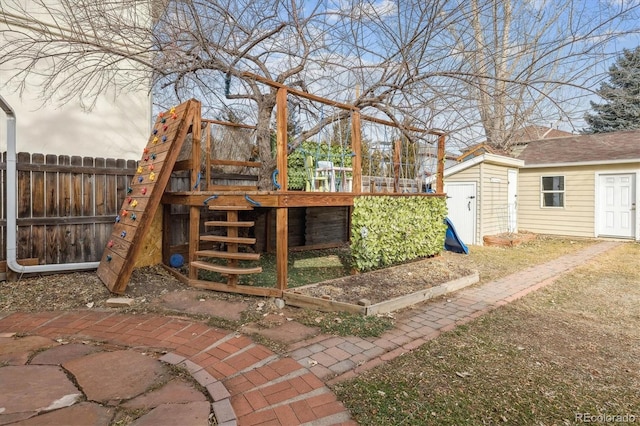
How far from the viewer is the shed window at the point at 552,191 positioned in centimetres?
1131

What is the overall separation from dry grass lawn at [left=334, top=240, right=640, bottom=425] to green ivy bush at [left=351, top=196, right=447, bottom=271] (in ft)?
6.25

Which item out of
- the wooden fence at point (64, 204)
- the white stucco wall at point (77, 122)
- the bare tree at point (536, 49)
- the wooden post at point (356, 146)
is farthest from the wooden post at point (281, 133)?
the white stucco wall at point (77, 122)

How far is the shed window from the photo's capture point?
445 inches

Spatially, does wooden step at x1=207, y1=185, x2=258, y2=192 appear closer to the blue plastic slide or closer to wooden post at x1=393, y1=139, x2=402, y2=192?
wooden post at x1=393, y1=139, x2=402, y2=192

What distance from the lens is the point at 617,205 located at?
10.4m

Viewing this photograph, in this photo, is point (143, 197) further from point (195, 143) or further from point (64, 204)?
point (64, 204)

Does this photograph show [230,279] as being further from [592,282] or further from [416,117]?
[592,282]

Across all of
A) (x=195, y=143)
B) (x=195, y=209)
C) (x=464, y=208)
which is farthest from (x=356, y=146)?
(x=464, y=208)

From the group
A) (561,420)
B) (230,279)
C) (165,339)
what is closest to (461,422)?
(561,420)

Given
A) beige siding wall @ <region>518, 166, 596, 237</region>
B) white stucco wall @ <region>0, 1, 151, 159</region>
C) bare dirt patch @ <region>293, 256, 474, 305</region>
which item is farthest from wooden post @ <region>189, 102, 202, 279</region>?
beige siding wall @ <region>518, 166, 596, 237</region>

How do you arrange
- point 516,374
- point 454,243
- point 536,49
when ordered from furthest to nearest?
point 454,243
point 536,49
point 516,374

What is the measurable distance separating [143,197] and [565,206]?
11827mm

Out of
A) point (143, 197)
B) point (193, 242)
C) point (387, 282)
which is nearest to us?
point (143, 197)

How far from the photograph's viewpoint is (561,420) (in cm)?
211
